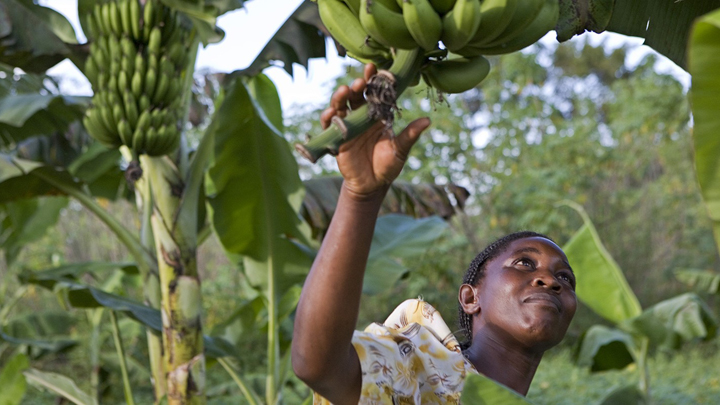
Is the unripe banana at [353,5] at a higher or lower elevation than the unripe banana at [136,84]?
higher

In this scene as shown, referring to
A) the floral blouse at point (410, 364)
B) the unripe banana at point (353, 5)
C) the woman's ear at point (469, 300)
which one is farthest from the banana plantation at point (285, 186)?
the woman's ear at point (469, 300)

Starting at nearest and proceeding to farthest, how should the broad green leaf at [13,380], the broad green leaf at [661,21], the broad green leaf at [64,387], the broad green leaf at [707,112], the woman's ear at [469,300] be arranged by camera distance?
1. the broad green leaf at [707,112]
2. the broad green leaf at [661,21]
3. the woman's ear at [469,300]
4. the broad green leaf at [64,387]
5. the broad green leaf at [13,380]

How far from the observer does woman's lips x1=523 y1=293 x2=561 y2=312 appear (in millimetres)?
1466

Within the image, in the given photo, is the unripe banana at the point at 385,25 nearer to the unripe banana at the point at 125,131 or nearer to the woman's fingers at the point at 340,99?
the woman's fingers at the point at 340,99

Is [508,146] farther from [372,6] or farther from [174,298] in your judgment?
[372,6]

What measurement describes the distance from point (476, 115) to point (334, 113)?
385 inches

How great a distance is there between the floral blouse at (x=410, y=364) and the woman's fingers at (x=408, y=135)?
12.9 inches

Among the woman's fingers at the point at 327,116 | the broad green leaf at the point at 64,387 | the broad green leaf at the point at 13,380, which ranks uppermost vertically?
the woman's fingers at the point at 327,116

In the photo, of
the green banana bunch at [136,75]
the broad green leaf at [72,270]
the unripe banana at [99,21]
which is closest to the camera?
the green banana bunch at [136,75]

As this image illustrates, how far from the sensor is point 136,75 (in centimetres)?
276

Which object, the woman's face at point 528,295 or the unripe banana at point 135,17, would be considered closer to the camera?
the woman's face at point 528,295

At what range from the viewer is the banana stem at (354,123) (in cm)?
86

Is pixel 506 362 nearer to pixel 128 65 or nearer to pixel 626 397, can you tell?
pixel 128 65

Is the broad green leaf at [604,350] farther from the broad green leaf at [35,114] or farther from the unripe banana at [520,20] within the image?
the unripe banana at [520,20]
